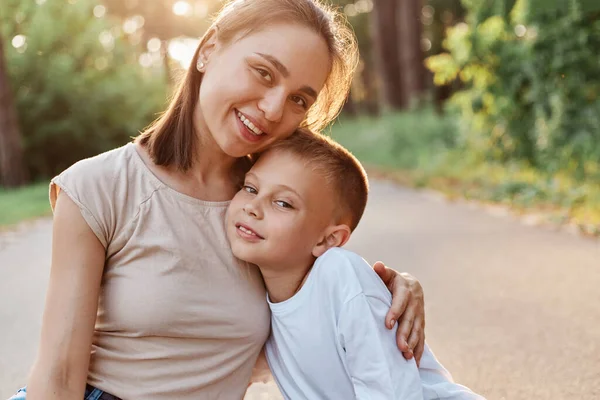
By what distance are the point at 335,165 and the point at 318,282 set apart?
1.22 ft

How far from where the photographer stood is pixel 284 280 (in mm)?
2127

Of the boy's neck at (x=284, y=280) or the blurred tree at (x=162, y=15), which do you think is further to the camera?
the blurred tree at (x=162, y=15)

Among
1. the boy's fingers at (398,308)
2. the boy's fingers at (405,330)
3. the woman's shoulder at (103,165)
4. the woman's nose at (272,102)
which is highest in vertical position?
the woman's nose at (272,102)

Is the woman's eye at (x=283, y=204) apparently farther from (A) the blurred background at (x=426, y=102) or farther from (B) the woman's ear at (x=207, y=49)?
(A) the blurred background at (x=426, y=102)

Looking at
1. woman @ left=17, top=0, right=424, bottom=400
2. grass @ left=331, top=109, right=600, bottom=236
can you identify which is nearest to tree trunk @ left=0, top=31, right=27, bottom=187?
grass @ left=331, top=109, right=600, bottom=236

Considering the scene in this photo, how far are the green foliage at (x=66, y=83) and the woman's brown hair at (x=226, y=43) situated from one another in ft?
40.5

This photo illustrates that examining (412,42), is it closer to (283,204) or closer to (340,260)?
(283,204)

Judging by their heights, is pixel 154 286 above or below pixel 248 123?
below

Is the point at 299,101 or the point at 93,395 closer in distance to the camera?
the point at 93,395

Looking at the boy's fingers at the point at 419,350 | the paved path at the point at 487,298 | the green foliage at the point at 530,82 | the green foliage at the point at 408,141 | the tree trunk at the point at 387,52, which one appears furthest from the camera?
the tree trunk at the point at 387,52

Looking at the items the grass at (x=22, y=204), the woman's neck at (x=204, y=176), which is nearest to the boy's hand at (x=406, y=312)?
the woman's neck at (x=204, y=176)

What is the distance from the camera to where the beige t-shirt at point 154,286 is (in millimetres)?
1888

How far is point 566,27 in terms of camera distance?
775cm

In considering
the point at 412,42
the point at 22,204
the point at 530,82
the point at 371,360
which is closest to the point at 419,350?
the point at 371,360
